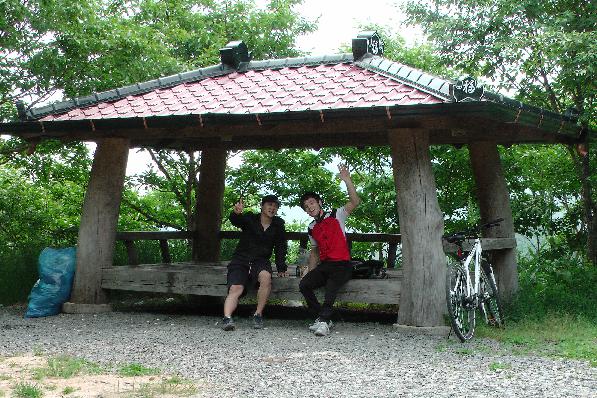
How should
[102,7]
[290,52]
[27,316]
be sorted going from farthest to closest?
1. [290,52]
2. [102,7]
3. [27,316]

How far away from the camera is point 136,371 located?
6027 millimetres

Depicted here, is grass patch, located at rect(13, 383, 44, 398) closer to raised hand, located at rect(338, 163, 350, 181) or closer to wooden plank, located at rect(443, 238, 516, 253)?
raised hand, located at rect(338, 163, 350, 181)

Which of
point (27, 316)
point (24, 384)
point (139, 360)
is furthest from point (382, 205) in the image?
point (24, 384)

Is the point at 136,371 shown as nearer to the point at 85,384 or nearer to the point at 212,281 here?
the point at 85,384

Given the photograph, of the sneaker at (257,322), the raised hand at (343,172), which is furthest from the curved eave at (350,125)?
the sneaker at (257,322)

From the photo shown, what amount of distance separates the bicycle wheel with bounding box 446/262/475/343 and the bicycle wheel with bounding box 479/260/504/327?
45 cm

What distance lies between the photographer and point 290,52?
15000 millimetres

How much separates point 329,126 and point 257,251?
167 centimetres

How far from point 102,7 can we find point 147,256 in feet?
13.6

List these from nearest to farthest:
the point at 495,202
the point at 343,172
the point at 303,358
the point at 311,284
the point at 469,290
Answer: the point at 303,358, the point at 469,290, the point at 343,172, the point at 311,284, the point at 495,202

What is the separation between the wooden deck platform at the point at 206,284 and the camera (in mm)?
8484

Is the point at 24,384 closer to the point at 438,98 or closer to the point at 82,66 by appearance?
the point at 438,98

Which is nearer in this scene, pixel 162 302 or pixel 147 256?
pixel 162 302

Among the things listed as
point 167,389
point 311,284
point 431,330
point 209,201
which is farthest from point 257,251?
point 167,389
